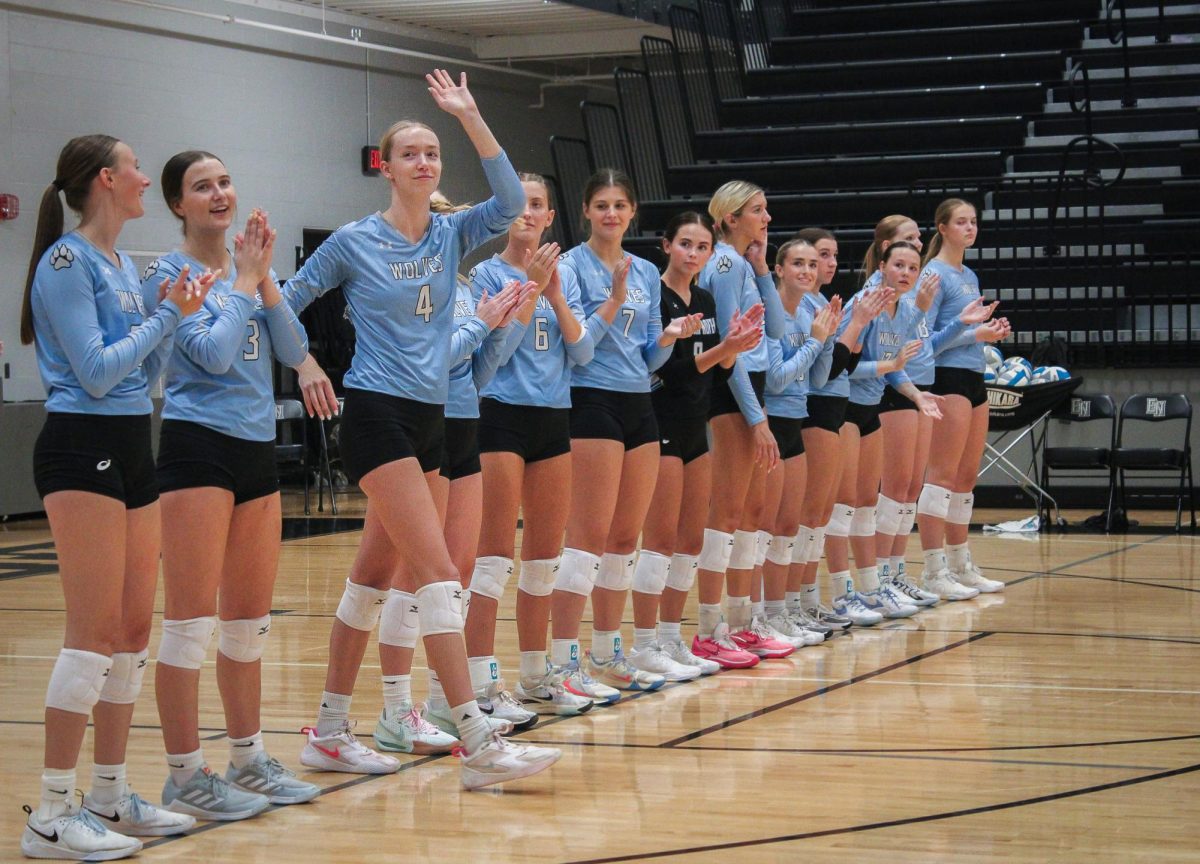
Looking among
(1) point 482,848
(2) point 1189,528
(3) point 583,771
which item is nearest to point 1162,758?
(3) point 583,771

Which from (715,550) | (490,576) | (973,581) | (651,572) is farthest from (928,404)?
(490,576)

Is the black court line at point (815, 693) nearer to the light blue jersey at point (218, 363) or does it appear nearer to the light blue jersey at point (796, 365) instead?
the light blue jersey at point (796, 365)

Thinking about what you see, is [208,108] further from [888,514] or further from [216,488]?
[216,488]

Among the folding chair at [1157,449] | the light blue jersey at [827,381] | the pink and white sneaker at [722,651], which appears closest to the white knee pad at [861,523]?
the light blue jersey at [827,381]

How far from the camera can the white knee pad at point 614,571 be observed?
5465mm

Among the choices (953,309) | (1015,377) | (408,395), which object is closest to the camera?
(408,395)

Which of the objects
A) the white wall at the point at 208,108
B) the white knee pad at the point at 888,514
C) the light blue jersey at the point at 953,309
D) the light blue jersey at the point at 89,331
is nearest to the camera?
the light blue jersey at the point at 89,331

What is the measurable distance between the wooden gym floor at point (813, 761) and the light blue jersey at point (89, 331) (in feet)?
3.37

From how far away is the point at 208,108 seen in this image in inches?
564

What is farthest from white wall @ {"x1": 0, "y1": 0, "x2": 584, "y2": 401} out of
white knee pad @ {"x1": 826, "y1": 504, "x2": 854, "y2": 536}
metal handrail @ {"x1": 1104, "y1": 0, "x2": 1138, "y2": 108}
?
metal handrail @ {"x1": 1104, "y1": 0, "x2": 1138, "y2": 108}

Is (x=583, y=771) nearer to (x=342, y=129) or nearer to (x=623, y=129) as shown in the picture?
(x=623, y=129)

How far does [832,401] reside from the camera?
670cm

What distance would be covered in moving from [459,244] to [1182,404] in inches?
305

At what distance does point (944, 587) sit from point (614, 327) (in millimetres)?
3245
